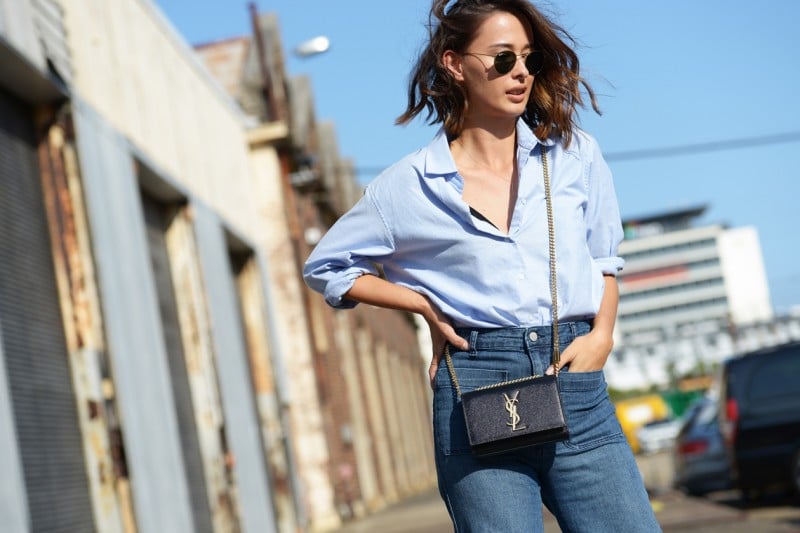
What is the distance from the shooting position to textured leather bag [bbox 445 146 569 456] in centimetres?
285

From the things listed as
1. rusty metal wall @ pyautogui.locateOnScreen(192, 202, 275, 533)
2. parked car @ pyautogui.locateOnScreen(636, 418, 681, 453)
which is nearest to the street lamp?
rusty metal wall @ pyautogui.locateOnScreen(192, 202, 275, 533)

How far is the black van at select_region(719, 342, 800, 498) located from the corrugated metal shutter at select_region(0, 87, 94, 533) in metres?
6.39

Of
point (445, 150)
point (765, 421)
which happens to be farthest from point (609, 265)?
point (765, 421)

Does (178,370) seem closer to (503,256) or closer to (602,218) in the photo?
(602,218)

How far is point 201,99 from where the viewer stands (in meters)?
16.1

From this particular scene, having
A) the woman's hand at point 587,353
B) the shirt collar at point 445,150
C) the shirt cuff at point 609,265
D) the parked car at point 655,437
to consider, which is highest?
the shirt collar at point 445,150

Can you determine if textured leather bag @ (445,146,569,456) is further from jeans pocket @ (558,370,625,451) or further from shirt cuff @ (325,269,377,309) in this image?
shirt cuff @ (325,269,377,309)

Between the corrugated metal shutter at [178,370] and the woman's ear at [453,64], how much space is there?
9.25 m

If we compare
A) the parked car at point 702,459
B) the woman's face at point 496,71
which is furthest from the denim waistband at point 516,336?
the parked car at point 702,459

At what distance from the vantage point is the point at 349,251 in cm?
322

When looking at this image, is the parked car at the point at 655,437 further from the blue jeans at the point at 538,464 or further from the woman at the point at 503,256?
the blue jeans at the point at 538,464

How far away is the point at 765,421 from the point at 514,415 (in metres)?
10.3

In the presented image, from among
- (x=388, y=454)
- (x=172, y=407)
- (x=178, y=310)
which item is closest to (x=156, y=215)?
(x=178, y=310)

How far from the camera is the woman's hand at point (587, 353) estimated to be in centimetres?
295
